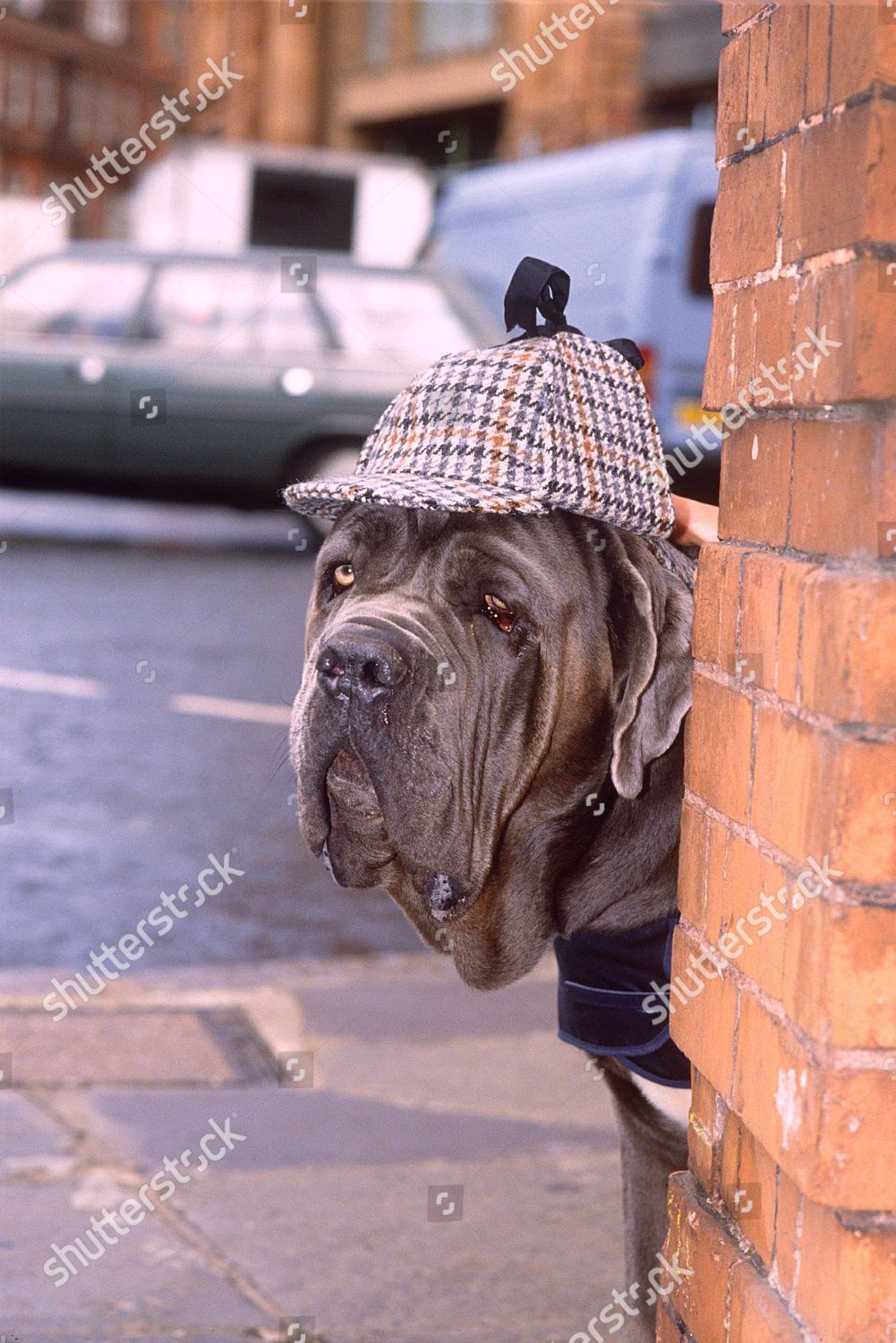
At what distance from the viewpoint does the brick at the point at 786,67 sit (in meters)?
1.67

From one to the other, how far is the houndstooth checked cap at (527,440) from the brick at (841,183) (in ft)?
2.14

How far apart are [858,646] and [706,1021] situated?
60 centimetres

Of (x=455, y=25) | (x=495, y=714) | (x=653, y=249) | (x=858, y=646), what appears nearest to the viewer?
(x=858, y=646)

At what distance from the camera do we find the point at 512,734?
2432mm

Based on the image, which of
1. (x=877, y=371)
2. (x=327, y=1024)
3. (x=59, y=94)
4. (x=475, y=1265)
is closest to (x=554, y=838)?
(x=475, y=1265)

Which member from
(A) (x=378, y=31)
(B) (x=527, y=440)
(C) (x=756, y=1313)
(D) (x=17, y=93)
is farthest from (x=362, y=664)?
(D) (x=17, y=93)

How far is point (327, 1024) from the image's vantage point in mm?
4133

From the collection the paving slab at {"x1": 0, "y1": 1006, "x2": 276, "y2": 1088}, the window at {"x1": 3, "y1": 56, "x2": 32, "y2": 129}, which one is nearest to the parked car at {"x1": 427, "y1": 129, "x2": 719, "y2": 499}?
the paving slab at {"x1": 0, "y1": 1006, "x2": 276, "y2": 1088}

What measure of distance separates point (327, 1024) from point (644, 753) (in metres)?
1.96

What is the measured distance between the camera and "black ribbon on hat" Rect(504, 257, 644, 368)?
8.15 feet

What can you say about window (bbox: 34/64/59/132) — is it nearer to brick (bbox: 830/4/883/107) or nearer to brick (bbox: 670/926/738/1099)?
brick (bbox: 670/926/738/1099)

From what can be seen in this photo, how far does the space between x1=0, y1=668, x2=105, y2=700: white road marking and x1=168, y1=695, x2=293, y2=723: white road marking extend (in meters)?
0.40

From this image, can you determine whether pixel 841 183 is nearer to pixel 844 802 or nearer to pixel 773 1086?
pixel 844 802

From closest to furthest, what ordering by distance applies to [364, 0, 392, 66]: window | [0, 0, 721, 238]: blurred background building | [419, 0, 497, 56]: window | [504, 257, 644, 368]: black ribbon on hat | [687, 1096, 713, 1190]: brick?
[687, 1096, 713, 1190]: brick → [504, 257, 644, 368]: black ribbon on hat → [0, 0, 721, 238]: blurred background building → [419, 0, 497, 56]: window → [364, 0, 392, 66]: window
